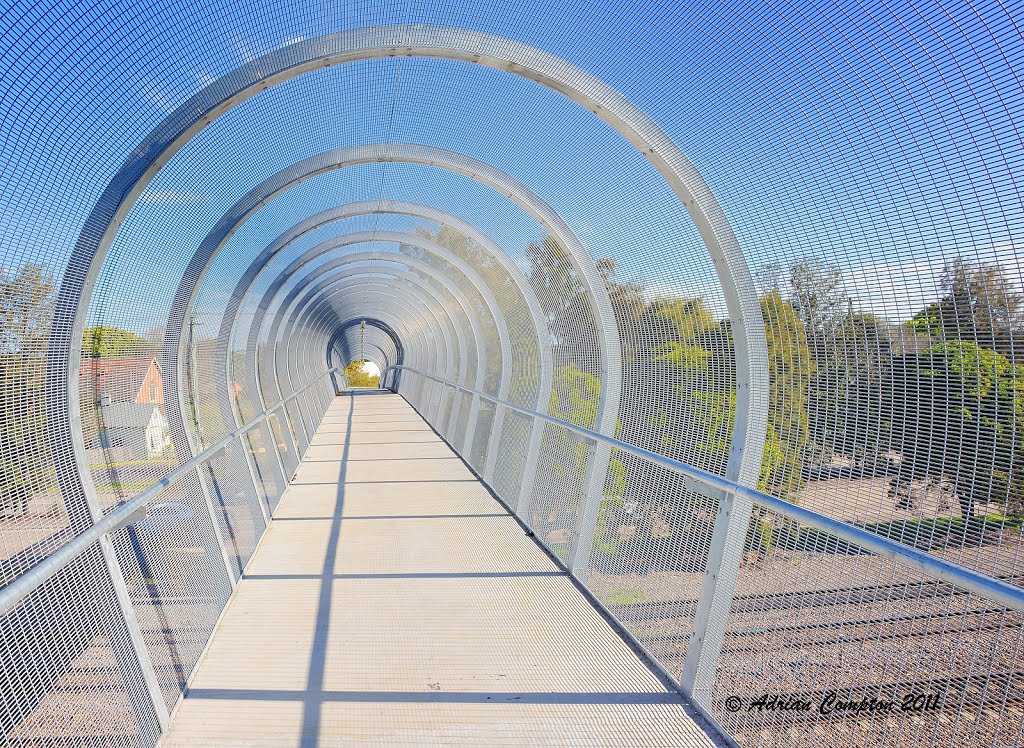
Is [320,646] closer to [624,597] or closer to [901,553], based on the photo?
[624,597]

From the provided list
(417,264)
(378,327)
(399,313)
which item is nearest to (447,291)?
(417,264)

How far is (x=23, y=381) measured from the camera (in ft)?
9.90

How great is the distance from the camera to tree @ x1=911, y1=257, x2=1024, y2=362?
7.77 feet

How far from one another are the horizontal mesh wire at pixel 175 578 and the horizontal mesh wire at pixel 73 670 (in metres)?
0.30

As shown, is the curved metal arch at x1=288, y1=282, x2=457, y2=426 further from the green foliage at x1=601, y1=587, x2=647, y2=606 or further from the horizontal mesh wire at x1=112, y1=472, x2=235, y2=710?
the green foliage at x1=601, y1=587, x2=647, y2=606

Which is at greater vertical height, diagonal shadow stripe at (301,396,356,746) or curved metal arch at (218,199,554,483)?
curved metal arch at (218,199,554,483)

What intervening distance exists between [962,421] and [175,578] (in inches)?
136

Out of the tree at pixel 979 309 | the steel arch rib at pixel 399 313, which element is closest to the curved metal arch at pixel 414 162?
the tree at pixel 979 309

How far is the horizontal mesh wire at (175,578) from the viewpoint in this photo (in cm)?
329

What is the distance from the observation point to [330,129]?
19.1 ft

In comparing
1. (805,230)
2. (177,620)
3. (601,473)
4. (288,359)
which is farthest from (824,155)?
(288,359)

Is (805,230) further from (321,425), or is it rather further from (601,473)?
(321,425)

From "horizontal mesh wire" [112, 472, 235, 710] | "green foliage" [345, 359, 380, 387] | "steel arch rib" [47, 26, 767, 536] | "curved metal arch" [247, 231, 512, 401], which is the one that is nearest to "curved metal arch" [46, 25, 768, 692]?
"steel arch rib" [47, 26, 767, 536]

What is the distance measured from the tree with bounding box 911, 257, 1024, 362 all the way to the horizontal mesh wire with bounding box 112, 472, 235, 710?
10.5ft
